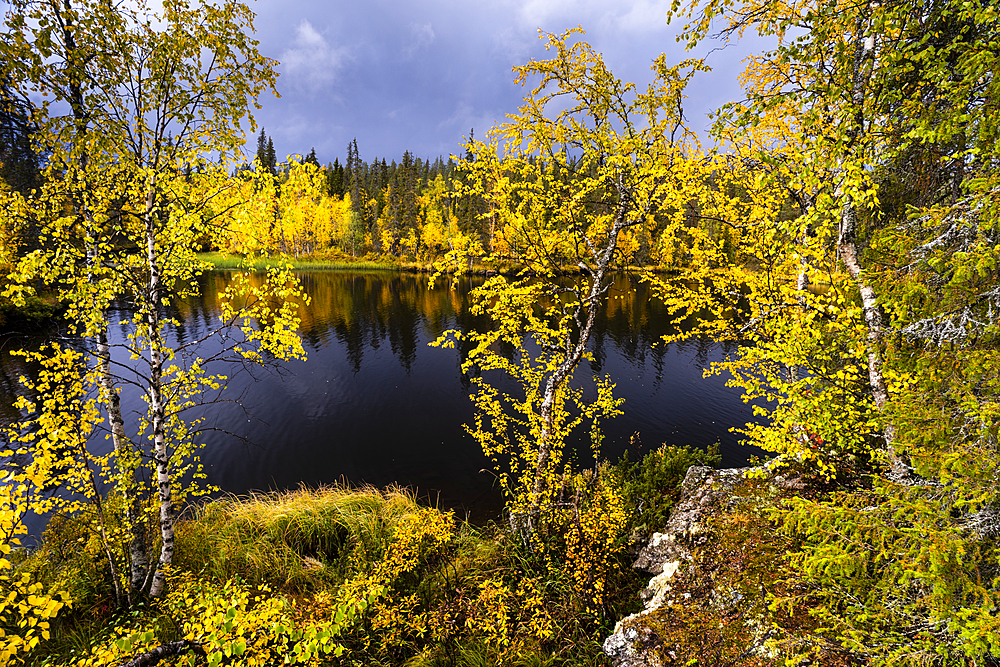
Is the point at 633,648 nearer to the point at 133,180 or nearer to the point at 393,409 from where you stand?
the point at 133,180

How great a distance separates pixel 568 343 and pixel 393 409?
14009 mm

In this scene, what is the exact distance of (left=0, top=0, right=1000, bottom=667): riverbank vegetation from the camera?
3291 millimetres

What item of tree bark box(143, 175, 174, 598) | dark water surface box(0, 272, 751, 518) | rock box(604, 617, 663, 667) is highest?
tree bark box(143, 175, 174, 598)

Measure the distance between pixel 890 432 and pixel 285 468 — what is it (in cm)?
1763

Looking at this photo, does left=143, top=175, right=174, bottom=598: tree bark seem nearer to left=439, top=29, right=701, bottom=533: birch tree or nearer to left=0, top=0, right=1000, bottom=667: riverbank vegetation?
left=0, top=0, right=1000, bottom=667: riverbank vegetation

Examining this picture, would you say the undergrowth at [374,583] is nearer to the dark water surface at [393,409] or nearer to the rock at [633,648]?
the rock at [633,648]

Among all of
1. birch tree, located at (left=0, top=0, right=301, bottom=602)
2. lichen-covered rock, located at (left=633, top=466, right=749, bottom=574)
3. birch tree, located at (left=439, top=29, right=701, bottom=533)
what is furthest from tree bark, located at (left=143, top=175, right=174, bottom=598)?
lichen-covered rock, located at (left=633, top=466, right=749, bottom=574)

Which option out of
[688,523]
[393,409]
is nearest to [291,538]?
[688,523]

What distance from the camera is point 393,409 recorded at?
19.8 m

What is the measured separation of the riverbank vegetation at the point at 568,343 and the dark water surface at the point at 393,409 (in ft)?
11.1

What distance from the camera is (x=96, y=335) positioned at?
6.11 m

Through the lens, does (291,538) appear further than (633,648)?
Yes

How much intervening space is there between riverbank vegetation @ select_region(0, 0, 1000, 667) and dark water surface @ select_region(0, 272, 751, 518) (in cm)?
338

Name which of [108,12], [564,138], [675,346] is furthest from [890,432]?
[675,346]
